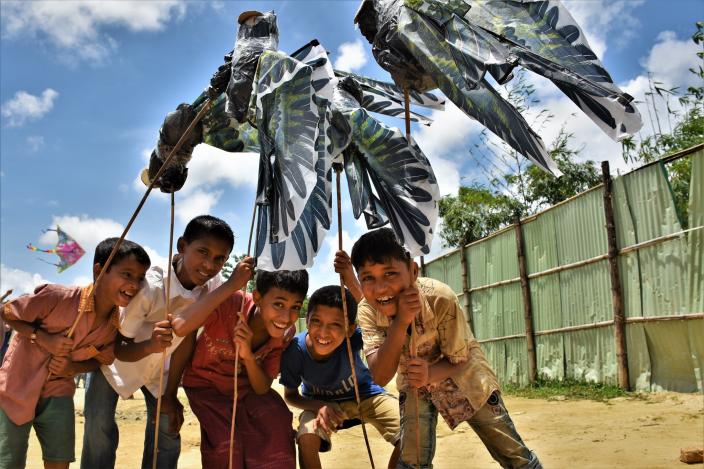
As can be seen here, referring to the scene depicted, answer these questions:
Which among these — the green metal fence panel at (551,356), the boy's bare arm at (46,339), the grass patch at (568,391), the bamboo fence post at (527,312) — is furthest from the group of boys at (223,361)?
the bamboo fence post at (527,312)

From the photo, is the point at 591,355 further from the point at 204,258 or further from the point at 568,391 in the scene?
the point at 204,258

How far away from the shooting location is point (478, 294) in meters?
10.1

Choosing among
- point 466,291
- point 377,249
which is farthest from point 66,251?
point 377,249

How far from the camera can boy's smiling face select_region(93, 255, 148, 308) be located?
2.99m

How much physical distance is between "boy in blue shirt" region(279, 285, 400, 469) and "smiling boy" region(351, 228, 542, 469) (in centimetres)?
30

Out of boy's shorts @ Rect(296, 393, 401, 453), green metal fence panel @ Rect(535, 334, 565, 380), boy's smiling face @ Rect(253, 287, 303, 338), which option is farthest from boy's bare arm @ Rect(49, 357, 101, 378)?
green metal fence panel @ Rect(535, 334, 565, 380)

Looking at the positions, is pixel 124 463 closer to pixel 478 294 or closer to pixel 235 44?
pixel 235 44

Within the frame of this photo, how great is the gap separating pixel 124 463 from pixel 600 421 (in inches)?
163

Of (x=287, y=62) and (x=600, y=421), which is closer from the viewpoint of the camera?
(x=287, y=62)

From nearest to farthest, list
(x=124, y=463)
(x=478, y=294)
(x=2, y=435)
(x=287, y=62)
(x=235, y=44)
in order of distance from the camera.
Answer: (x=287, y=62)
(x=235, y=44)
(x=2, y=435)
(x=124, y=463)
(x=478, y=294)

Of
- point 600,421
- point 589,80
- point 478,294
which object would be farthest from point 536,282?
point 589,80

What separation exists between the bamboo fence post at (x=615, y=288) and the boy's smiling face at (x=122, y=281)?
221 inches

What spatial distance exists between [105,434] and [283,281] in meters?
1.19

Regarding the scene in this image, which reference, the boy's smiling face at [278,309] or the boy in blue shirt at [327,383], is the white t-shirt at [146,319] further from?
the boy in blue shirt at [327,383]
